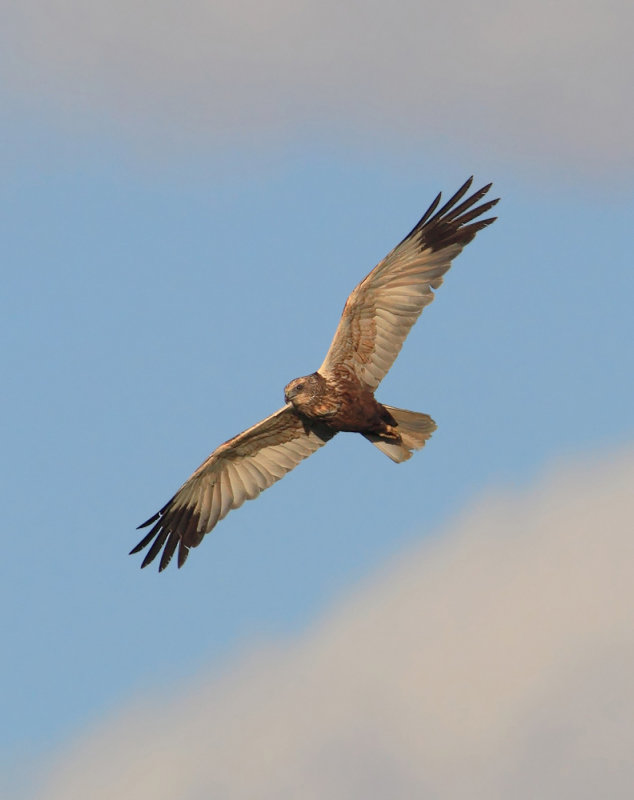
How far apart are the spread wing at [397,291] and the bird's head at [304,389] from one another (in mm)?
298

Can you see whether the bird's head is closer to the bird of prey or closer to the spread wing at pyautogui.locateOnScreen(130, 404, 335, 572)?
the bird of prey

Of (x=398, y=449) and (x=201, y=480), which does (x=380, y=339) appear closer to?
(x=398, y=449)

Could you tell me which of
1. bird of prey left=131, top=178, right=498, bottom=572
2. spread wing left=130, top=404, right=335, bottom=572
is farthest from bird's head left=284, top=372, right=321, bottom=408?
spread wing left=130, top=404, right=335, bottom=572

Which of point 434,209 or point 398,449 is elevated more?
point 434,209

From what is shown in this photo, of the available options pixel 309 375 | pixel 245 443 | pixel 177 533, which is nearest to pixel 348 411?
pixel 309 375

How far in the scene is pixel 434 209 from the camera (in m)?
23.0

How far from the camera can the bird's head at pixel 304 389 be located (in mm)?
22734

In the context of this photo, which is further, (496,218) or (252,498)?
(252,498)

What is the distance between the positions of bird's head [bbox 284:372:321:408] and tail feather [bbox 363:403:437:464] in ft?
3.97

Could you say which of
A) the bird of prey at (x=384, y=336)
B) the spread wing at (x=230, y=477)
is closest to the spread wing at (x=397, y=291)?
the bird of prey at (x=384, y=336)

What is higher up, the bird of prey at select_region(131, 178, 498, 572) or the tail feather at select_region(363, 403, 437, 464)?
the bird of prey at select_region(131, 178, 498, 572)

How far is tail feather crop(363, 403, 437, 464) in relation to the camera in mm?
23375

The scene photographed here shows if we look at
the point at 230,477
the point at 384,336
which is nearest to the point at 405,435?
the point at 384,336

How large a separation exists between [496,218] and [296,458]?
15.6 feet
